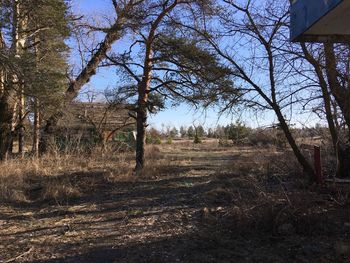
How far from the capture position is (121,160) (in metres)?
19.0

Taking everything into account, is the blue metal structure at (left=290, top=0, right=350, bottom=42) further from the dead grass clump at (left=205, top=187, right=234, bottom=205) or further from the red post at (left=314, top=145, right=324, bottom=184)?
the dead grass clump at (left=205, top=187, right=234, bottom=205)

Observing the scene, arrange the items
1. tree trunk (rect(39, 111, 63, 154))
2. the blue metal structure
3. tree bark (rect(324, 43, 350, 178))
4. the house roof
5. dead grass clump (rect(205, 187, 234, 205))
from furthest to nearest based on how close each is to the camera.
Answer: the house roof
tree trunk (rect(39, 111, 63, 154))
dead grass clump (rect(205, 187, 234, 205))
tree bark (rect(324, 43, 350, 178))
the blue metal structure

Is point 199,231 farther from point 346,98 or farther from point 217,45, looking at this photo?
point 217,45

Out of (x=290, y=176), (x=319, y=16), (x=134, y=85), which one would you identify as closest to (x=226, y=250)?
(x=319, y=16)

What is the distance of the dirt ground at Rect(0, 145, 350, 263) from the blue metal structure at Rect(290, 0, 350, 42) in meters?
2.71

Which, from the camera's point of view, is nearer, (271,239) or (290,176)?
(271,239)

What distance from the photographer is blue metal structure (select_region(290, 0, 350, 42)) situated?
570cm

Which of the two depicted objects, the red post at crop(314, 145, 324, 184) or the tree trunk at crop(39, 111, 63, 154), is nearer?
the red post at crop(314, 145, 324, 184)

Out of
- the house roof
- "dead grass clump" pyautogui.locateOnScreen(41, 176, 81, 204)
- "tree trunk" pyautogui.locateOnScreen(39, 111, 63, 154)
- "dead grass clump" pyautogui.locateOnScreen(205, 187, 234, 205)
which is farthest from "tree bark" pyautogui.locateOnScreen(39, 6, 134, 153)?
"dead grass clump" pyautogui.locateOnScreen(205, 187, 234, 205)

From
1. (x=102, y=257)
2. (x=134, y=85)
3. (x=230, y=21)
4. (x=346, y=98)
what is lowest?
(x=102, y=257)

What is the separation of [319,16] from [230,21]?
687 centimetres

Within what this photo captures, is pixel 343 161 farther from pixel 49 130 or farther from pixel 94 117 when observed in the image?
pixel 94 117

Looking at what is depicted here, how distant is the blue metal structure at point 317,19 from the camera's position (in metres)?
5.70

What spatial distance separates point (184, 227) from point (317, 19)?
4.23 meters
